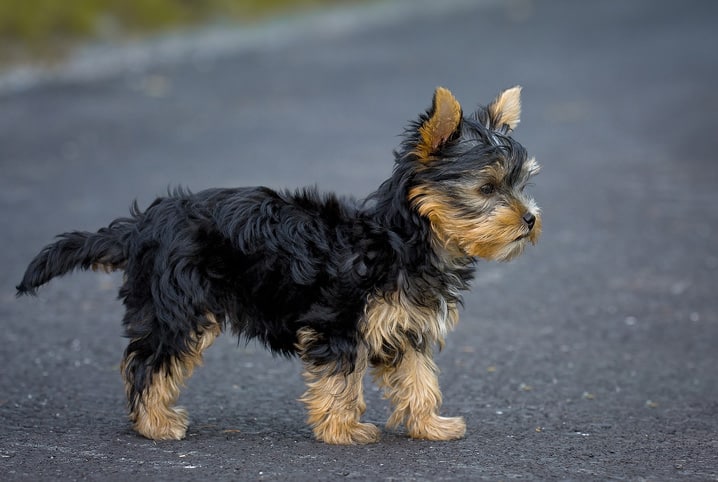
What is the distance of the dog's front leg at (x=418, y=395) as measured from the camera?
6398mm

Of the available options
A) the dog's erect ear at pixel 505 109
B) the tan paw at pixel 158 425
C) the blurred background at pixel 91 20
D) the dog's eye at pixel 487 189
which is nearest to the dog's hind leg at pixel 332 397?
the tan paw at pixel 158 425

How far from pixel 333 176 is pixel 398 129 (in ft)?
8.88

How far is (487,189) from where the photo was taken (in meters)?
6.21

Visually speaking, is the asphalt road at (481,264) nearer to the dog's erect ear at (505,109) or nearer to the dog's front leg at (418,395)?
the dog's front leg at (418,395)

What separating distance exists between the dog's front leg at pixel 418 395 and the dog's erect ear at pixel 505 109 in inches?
55.0

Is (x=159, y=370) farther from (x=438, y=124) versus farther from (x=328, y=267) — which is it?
(x=438, y=124)

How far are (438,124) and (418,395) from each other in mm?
1529

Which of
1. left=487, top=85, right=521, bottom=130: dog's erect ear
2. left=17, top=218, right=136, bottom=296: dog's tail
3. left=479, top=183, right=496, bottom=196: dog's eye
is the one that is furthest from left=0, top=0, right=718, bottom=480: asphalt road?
left=487, top=85, right=521, bottom=130: dog's erect ear

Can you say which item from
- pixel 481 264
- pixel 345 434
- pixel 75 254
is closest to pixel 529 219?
pixel 345 434

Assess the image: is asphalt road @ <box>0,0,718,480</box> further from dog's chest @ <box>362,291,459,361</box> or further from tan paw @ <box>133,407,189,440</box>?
dog's chest @ <box>362,291,459,361</box>

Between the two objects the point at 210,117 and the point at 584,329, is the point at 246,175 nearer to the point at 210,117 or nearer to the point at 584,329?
the point at 210,117

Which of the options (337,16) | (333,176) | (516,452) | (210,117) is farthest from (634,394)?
(337,16)

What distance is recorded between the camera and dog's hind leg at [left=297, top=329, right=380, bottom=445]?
20.4ft

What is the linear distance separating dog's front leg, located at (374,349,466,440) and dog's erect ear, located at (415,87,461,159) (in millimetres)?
1143
